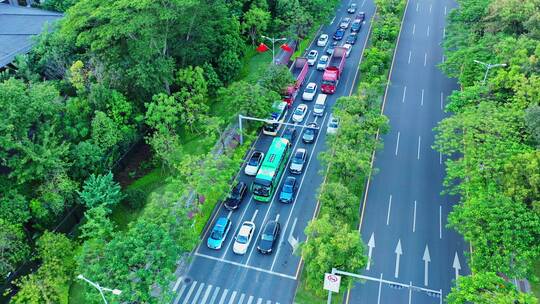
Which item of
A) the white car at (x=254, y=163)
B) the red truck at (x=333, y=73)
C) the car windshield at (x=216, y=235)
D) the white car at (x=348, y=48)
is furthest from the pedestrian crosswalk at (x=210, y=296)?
the white car at (x=348, y=48)

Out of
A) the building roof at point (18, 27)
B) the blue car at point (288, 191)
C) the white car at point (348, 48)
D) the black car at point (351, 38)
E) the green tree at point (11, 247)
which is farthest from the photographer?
the black car at point (351, 38)

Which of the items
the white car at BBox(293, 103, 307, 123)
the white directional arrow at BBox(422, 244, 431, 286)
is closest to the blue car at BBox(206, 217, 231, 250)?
the white directional arrow at BBox(422, 244, 431, 286)

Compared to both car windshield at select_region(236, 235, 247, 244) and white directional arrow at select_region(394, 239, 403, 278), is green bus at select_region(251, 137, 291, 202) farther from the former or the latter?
white directional arrow at select_region(394, 239, 403, 278)

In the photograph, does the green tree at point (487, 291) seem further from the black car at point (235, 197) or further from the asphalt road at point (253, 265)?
the black car at point (235, 197)

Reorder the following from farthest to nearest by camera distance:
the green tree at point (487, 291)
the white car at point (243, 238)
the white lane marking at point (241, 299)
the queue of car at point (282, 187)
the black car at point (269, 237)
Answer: the queue of car at point (282, 187) → the white car at point (243, 238) → the black car at point (269, 237) → the white lane marking at point (241, 299) → the green tree at point (487, 291)

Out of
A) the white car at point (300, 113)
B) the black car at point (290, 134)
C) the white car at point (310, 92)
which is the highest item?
the white car at point (310, 92)

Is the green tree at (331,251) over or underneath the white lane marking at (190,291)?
over
